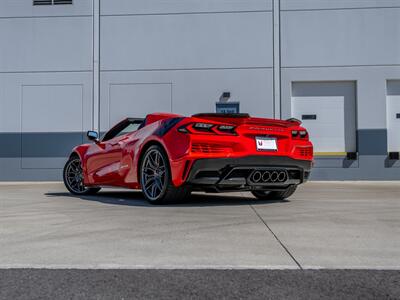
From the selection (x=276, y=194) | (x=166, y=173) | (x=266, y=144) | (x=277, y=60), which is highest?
(x=277, y=60)

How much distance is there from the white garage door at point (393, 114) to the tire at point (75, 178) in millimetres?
8678

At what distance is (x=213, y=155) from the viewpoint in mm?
5578

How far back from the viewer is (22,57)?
569 inches

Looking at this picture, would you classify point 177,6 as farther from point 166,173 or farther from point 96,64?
point 166,173

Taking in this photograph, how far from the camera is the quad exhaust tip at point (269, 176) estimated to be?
581 cm

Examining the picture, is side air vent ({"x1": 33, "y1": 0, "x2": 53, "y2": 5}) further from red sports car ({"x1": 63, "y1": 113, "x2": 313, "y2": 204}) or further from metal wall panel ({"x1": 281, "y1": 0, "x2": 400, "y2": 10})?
red sports car ({"x1": 63, "y1": 113, "x2": 313, "y2": 204})

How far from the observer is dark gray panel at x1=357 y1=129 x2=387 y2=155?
1331 cm

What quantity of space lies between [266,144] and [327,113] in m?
8.30

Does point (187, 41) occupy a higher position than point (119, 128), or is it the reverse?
point (187, 41)

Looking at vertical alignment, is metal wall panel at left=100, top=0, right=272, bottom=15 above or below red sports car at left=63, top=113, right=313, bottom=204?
above

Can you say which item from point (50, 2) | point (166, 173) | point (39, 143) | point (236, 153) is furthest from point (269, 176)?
point (50, 2)

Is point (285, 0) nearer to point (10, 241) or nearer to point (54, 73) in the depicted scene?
point (54, 73)

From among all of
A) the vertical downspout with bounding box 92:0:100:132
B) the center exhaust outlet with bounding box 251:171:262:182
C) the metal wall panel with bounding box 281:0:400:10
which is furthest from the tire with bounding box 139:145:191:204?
the metal wall panel with bounding box 281:0:400:10

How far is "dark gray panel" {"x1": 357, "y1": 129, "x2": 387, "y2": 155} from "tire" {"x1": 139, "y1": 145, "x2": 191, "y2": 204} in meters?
8.54
